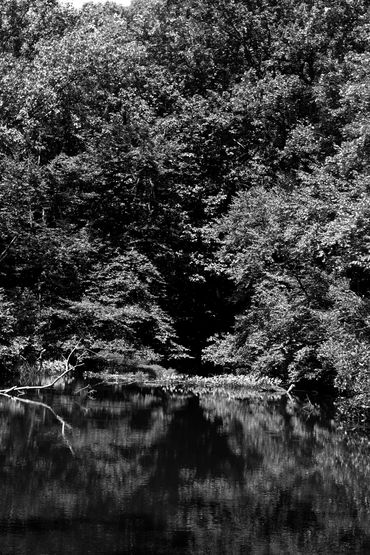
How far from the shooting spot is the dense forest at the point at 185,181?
22656 millimetres

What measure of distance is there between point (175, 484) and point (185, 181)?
68.0ft

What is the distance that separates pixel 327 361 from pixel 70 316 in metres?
8.84

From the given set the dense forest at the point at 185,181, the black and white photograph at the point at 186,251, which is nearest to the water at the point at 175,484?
the black and white photograph at the point at 186,251

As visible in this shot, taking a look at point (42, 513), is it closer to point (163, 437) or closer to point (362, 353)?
point (163, 437)

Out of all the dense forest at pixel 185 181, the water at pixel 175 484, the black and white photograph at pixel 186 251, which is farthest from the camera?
the dense forest at pixel 185 181

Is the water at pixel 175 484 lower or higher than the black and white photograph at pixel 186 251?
lower

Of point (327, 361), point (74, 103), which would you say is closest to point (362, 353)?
point (327, 361)

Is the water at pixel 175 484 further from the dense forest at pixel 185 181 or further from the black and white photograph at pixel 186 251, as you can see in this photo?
the dense forest at pixel 185 181

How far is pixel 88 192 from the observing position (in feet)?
91.8

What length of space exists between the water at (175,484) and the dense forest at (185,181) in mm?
5387

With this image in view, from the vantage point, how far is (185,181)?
30234mm

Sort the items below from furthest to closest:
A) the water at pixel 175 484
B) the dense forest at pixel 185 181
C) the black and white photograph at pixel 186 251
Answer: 1. the dense forest at pixel 185 181
2. the black and white photograph at pixel 186 251
3. the water at pixel 175 484

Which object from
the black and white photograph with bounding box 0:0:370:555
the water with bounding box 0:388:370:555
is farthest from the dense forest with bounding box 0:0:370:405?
the water with bounding box 0:388:370:555

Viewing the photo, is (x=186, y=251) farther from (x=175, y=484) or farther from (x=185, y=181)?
(x=175, y=484)
